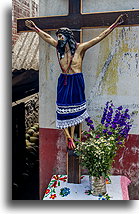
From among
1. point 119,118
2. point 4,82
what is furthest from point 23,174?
point 119,118

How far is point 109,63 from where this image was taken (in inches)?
107

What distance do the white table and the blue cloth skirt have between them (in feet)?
1.81

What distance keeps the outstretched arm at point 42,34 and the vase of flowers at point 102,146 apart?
685 mm

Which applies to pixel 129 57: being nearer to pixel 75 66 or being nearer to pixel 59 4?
pixel 75 66

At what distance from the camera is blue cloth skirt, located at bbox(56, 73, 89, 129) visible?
8.07ft

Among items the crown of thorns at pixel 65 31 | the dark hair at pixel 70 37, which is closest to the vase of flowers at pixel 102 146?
the dark hair at pixel 70 37

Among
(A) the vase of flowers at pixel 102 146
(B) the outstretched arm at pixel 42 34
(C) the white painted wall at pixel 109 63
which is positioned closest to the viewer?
(A) the vase of flowers at pixel 102 146

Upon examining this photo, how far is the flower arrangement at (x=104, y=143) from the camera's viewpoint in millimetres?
2398

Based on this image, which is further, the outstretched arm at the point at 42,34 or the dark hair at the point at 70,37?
the outstretched arm at the point at 42,34

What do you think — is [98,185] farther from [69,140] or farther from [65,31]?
[65,31]

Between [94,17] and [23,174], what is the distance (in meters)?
2.21

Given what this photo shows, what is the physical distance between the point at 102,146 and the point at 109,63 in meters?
0.76

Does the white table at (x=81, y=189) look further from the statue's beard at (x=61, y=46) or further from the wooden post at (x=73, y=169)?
the statue's beard at (x=61, y=46)

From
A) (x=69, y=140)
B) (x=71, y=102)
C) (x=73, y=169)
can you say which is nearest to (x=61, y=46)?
(x=71, y=102)
